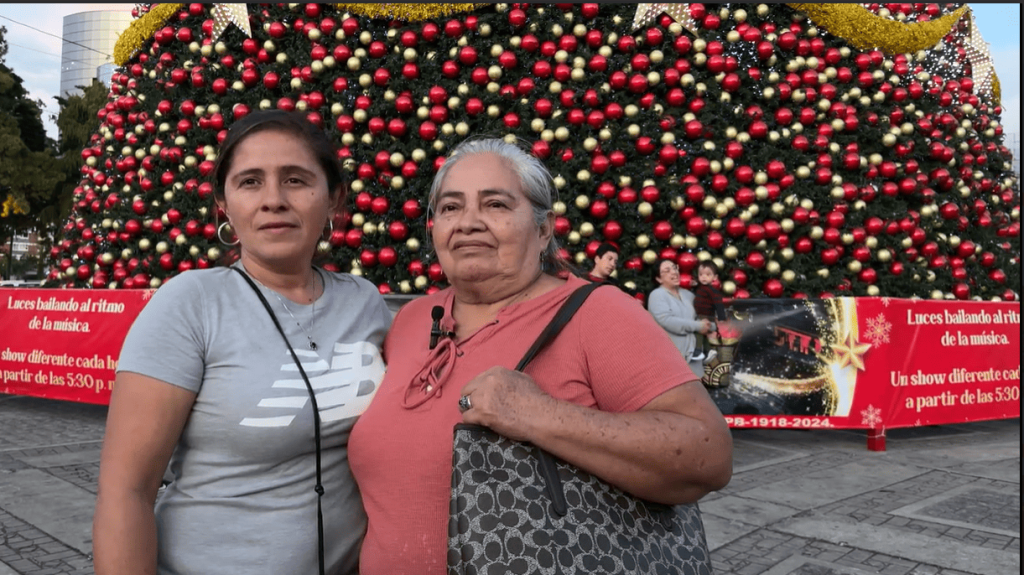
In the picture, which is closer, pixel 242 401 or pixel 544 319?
pixel 242 401

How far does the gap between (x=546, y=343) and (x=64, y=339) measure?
781 cm

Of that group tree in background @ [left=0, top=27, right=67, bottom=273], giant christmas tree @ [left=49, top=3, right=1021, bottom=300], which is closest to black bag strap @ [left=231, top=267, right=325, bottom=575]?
giant christmas tree @ [left=49, top=3, right=1021, bottom=300]

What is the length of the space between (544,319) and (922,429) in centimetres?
750

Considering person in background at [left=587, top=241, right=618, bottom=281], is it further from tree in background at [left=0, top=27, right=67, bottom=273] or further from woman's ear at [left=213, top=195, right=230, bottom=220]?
tree in background at [left=0, top=27, right=67, bottom=273]

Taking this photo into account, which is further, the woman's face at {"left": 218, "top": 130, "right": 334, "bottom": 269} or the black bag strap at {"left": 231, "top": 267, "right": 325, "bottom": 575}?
the woman's face at {"left": 218, "top": 130, "right": 334, "bottom": 269}

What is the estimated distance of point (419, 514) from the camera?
1.51 m

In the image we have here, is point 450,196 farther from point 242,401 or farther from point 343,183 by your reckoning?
point 242,401

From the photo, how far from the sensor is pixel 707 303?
630cm

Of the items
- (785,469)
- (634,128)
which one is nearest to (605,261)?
(634,128)

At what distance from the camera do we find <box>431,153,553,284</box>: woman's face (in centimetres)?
172

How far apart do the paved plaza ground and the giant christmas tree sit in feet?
5.05

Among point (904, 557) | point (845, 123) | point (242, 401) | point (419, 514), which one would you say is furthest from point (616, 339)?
point (845, 123)

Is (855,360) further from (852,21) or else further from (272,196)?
(272,196)

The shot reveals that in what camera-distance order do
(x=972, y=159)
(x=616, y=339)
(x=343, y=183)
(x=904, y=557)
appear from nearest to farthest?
1. (x=616, y=339)
2. (x=343, y=183)
3. (x=904, y=557)
4. (x=972, y=159)
